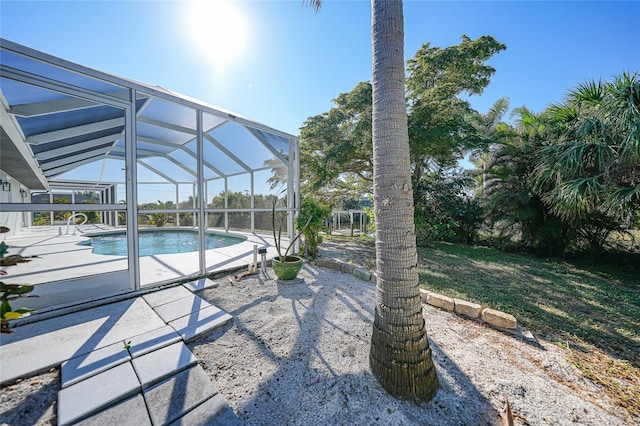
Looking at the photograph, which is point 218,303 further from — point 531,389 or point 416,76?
point 416,76

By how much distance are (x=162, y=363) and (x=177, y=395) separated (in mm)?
463

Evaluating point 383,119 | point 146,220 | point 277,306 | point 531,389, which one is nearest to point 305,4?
point 383,119

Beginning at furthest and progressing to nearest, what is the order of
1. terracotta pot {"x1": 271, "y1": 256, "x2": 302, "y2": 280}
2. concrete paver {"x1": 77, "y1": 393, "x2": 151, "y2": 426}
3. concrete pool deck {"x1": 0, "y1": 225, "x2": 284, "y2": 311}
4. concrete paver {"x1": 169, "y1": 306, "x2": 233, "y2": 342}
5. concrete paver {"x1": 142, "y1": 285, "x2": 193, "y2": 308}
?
terracotta pot {"x1": 271, "y1": 256, "x2": 302, "y2": 280}
concrete paver {"x1": 142, "y1": 285, "x2": 193, "y2": 308}
concrete pool deck {"x1": 0, "y1": 225, "x2": 284, "y2": 311}
concrete paver {"x1": 169, "y1": 306, "x2": 233, "y2": 342}
concrete paver {"x1": 77, "y1": 393, "x2": 151, "y2": 426}

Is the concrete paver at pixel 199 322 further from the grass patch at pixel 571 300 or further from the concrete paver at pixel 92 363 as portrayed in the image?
the grass patch at pixel 571 300

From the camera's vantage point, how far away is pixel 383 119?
1.90 metres

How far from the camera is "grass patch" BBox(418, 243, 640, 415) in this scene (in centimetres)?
243

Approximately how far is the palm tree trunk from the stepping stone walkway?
1.31 meters

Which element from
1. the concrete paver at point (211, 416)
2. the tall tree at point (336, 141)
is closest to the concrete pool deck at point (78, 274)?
the concrete paver at point (211, 416)

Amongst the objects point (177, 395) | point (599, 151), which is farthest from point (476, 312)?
point (599, 151)

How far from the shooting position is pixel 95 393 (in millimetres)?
1796

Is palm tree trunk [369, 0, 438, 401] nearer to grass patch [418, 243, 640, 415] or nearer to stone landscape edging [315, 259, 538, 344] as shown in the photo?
stone landscape edging [315, 259, 538, 344]

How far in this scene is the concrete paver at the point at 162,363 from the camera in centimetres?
198

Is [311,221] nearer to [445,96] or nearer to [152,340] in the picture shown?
[152,340]

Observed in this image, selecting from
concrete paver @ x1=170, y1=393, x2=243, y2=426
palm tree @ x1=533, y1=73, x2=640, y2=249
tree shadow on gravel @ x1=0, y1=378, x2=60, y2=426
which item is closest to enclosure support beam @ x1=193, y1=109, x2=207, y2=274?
tree shadow on gravel @ x1=0, y1=378, x2=60, y2=426
